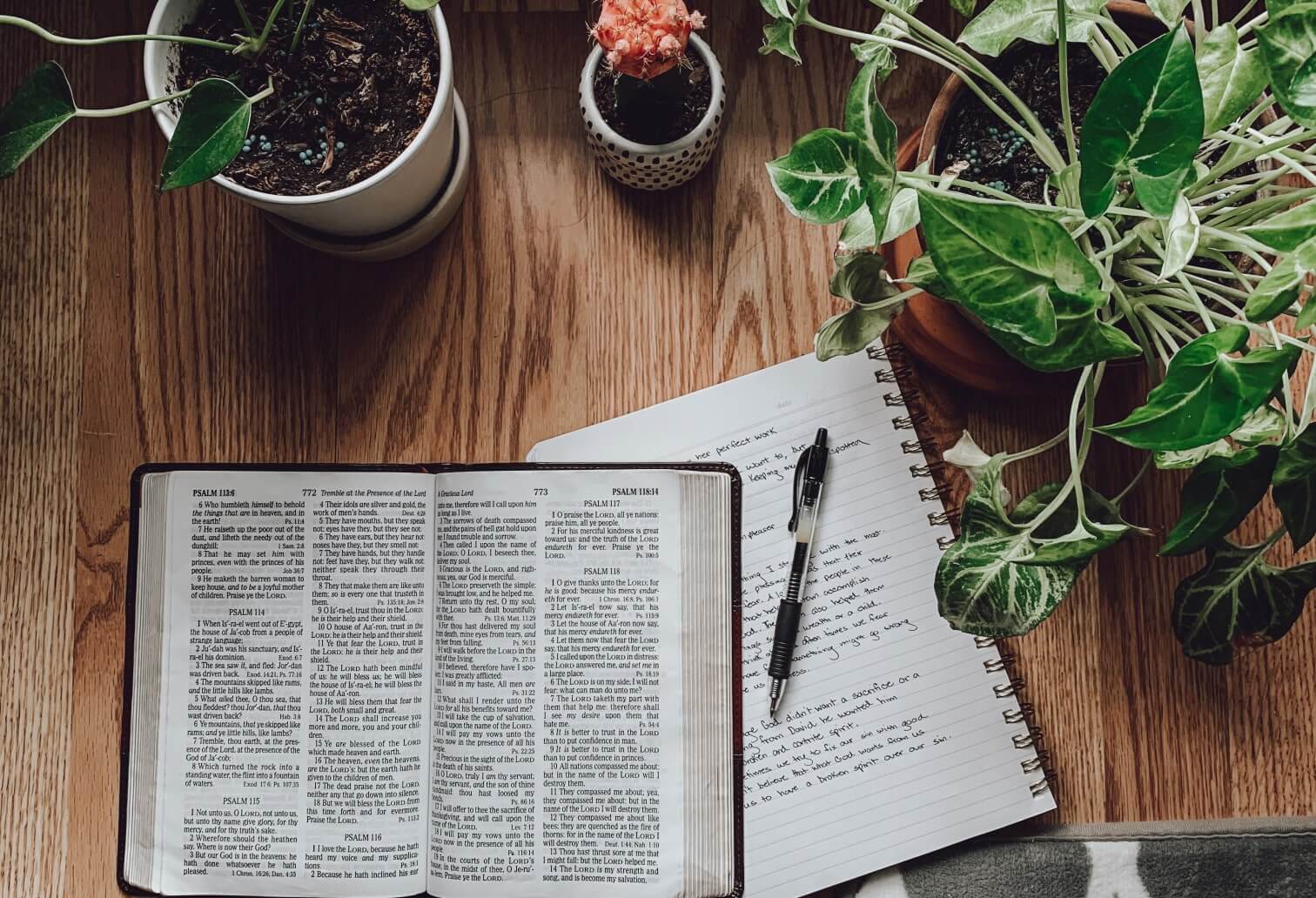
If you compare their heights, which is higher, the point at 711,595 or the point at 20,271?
the point at 20,271

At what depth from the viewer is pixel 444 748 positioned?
0.76 meters

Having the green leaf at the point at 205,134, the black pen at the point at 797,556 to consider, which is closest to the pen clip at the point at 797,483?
the black pen at the point at 797,556

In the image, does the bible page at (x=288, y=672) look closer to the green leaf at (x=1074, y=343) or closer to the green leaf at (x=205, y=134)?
the green leaf at (x=205, y=134)

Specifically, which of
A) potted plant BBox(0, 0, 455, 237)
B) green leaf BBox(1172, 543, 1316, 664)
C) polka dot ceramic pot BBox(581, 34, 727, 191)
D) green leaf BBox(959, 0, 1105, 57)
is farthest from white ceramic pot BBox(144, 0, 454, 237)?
green leaf BBox(1172, 543, 1316, 664)

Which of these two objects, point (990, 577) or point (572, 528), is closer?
point (990, 577)

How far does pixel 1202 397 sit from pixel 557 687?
1.58 feet

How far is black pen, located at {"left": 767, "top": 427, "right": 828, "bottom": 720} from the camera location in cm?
77

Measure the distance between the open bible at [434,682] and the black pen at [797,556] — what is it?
0.03 meters

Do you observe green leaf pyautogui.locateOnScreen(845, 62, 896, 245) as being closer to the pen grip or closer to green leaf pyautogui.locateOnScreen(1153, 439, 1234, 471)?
green leaf pyautogui.locateOnScreen(1153, 439, 1234, 471)

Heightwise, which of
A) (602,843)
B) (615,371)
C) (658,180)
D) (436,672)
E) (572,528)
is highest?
(658,180)

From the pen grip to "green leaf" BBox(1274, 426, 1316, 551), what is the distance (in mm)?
321

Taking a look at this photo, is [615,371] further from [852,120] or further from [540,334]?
[852,120]

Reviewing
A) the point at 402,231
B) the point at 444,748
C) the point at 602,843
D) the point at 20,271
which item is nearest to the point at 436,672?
the point at 444,748

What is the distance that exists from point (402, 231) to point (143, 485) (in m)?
0.27
